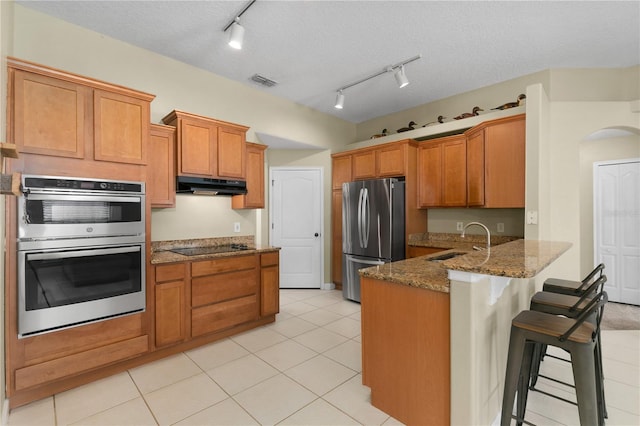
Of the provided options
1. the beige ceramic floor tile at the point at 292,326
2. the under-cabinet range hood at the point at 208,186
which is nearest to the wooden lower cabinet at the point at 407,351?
the beige ceramic floor tile at the point at 292,326

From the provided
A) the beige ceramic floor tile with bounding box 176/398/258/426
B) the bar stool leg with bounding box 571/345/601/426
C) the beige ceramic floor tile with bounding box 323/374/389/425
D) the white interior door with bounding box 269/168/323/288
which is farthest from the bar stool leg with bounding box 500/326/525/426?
the white interior door with bounding box 269/168/323/288

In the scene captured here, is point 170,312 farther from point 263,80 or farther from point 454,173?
point 454,173

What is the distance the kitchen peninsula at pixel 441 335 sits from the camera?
1554mm

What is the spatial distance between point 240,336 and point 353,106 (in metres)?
3.66

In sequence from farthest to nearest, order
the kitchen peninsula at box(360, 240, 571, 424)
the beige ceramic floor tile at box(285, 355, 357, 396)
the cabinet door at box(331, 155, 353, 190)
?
the cabinet door at box(331, 155, 353, 190) → the beige ceramic floor tile at box(285, 355, 357, 396) → the kitchen peninsula at box(360, 240, 571, 424)

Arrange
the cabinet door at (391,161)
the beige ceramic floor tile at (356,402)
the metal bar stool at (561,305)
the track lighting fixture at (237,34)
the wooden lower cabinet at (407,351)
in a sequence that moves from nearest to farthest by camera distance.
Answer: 1. the wooden lower cabinet at (407,351)
2. the metal bar stool at (561,305)
3. the beige ceramic floor tile at (356,402)
4. the track lighting fixture at (237,34)
5. the cabinet door at (391,161)

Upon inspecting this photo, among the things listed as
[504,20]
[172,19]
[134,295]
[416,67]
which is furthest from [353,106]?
[134,295]

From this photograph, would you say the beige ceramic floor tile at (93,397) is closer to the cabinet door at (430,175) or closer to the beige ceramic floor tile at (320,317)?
the beige ceramic floor tile at (320,317)

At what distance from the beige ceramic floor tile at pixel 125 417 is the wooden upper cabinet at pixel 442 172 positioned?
3.80 meters

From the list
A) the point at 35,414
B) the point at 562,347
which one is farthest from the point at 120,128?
the point at 562,347

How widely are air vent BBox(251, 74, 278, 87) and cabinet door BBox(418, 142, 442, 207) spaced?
7.45ft

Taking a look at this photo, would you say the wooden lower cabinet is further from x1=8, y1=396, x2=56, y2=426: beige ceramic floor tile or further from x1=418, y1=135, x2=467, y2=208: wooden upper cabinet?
x1=418, y1=135, x2=467, y2=208: wooden upper cabinet

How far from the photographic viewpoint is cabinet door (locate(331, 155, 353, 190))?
16.2 feet

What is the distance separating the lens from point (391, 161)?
14.3 ft
